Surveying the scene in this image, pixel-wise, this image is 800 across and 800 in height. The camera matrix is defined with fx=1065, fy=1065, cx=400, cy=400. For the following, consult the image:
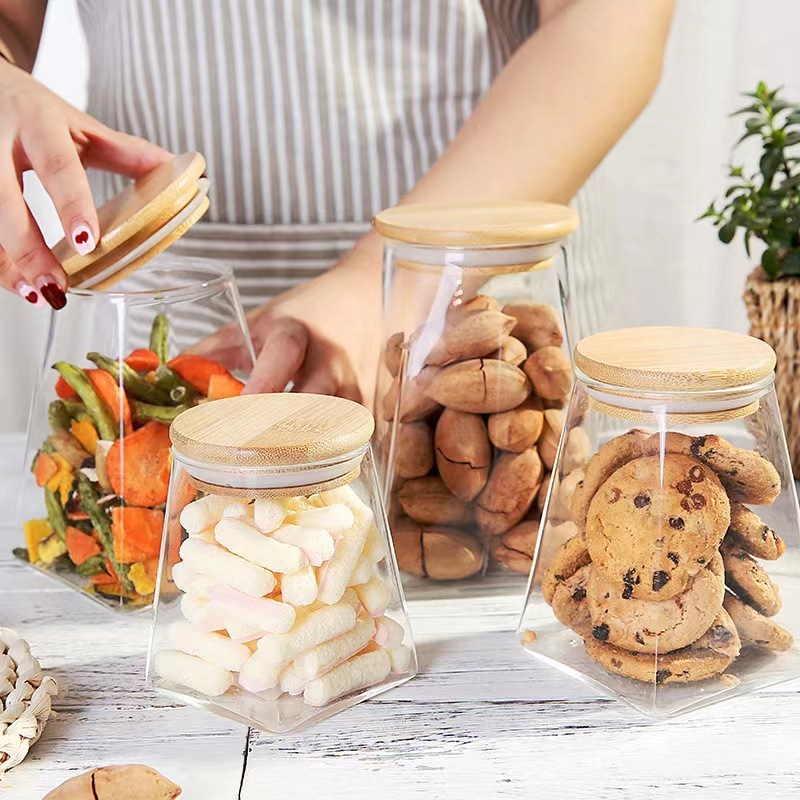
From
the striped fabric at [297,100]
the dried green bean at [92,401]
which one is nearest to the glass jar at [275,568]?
the dried green bean at [92,401]

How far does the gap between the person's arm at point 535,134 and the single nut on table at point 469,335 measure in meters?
0.12

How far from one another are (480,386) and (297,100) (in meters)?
0.54

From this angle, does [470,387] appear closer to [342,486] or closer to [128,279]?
[342,486]

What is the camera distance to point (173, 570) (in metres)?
0.49

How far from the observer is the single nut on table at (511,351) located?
22.5 inches

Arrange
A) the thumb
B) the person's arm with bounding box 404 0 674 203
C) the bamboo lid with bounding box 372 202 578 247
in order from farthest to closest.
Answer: the person's arm with bounding box 404 0 674 203
the thumb
the bamboo lid with bounding box 372 202 578 247

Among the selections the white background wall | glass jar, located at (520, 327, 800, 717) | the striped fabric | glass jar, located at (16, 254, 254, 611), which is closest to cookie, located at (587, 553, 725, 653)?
glass jar, located at (520, 327, 800, 717)

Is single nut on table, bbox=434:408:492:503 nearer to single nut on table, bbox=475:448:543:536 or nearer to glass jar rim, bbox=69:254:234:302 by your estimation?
single nut on table, bbox=475:448:543:536

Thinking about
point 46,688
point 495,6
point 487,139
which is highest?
point 495,6

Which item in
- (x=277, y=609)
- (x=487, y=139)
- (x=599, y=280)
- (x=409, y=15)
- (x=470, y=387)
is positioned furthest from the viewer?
(x=599, y=280)

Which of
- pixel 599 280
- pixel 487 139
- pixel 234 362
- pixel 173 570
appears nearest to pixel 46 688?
pixel 173 570

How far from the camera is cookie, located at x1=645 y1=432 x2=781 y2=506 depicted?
47 cm

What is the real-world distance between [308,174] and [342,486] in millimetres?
599

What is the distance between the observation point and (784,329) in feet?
2.39
